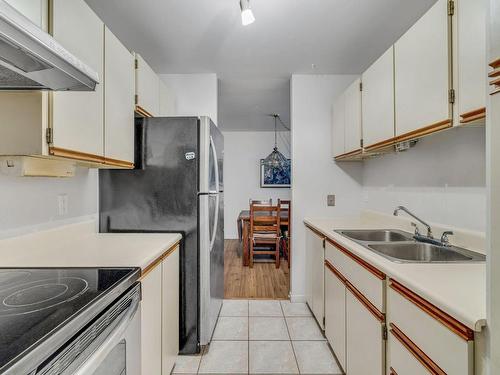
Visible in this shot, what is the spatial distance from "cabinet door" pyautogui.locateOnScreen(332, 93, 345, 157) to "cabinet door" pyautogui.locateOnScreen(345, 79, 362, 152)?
0.33 feet

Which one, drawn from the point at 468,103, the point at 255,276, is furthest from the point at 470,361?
the point at 255,276

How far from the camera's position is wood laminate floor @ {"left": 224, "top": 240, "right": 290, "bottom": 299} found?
320cm

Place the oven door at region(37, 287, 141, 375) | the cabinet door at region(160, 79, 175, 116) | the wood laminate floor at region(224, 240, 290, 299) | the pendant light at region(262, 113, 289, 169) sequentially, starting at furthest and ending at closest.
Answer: the pendant light at region(262, 113, 289, 169), the wood laminate floor at region(224, 240, 290, 299), the cabinet door at region(160, 79, 175, 116), the oven door at region(37, 287, 141, 375)

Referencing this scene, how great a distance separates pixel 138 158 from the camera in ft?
6.64

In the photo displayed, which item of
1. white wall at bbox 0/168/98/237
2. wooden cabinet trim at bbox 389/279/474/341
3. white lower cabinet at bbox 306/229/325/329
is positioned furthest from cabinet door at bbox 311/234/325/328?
white wall at bbox 0/168/98/237

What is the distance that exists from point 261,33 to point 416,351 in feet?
7.24

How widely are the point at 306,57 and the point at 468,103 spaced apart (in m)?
1.75

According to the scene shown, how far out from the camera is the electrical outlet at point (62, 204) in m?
1.63

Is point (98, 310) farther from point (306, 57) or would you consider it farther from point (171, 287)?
point (306, 57)

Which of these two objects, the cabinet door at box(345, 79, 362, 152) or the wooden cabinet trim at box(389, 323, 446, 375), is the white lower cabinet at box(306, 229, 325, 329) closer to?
the cabinet door at box(345, 79, 362, 152)

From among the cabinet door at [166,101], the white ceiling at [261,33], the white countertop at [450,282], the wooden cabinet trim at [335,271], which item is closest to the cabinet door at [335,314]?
the wooden cabinet trim at [335,271]

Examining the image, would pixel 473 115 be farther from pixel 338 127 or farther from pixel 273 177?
pixel 273 177

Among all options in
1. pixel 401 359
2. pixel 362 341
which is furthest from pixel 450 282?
pixel 362 341

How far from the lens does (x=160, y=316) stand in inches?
61.8
